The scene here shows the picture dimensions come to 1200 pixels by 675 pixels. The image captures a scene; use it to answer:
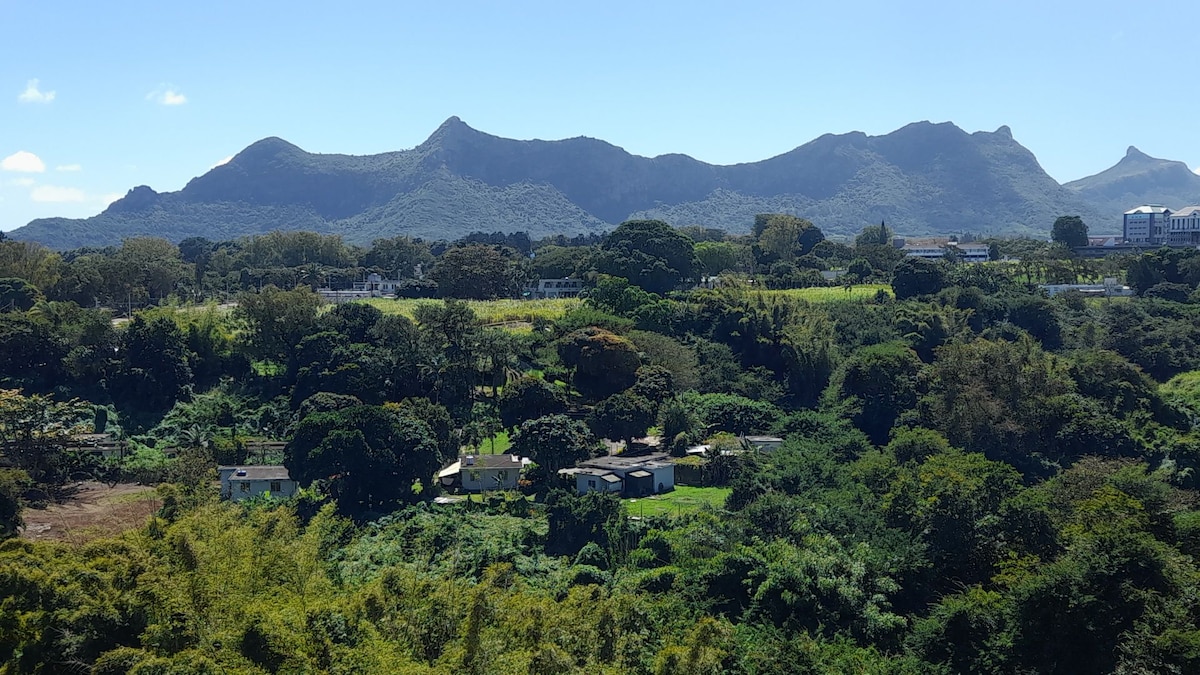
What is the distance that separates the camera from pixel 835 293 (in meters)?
55.3

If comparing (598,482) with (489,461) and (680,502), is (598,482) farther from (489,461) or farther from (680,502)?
(489,461)

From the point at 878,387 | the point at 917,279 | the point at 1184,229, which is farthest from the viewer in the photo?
the point at 1184,229

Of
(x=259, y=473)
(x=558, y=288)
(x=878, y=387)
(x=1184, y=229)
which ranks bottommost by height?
(x=259, y=473)

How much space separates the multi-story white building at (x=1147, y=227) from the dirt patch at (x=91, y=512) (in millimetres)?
77668

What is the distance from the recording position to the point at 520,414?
35.3 m

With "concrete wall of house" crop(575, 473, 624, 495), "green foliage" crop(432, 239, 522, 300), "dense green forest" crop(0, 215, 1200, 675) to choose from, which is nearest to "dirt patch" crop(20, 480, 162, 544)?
"dense green forest" crop(0, 215, 1200, 675)

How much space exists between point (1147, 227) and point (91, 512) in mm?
86269

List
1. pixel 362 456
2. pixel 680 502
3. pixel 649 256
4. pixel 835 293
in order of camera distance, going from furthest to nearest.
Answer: pixel 649 256
pixel 835 293
pixel 680 502
pixel 362 456

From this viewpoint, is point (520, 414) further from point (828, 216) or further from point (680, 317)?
point (828, 216)

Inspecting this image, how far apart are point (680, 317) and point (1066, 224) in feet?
144

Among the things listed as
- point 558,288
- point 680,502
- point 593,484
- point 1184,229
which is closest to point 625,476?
point 593,484

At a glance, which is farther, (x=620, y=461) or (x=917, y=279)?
(x=917, y=279)

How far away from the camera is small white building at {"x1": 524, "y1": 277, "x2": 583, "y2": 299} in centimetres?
6556

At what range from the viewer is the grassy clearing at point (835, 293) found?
52.3 meters
